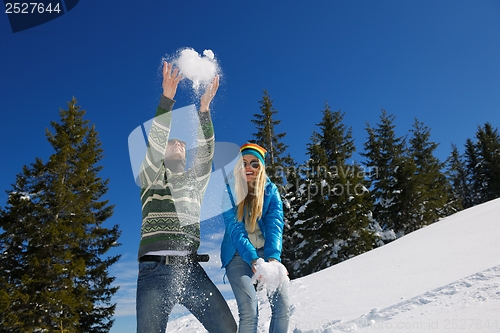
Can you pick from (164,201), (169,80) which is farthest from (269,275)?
(169,80)

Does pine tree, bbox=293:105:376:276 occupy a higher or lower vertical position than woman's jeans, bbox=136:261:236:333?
higher

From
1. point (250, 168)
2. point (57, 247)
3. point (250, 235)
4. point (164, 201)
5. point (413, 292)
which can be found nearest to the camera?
point (164, 201)

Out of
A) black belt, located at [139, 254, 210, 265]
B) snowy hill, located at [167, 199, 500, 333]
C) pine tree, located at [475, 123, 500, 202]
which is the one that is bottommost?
snowy hill, located at [167, 199, 500, 333]

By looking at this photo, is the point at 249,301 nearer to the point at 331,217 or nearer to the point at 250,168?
the point at 250,168

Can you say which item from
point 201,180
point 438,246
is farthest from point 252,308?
point 438,246

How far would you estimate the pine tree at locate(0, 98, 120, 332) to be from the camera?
12727 mm

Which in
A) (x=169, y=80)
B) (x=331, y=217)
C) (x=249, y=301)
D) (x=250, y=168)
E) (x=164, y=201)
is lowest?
(x=249, y=301)

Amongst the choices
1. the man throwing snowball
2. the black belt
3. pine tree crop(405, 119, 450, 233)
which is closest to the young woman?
the man throwing snowball

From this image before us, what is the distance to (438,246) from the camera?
6930 millimetres

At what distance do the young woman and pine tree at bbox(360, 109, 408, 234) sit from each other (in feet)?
70.5

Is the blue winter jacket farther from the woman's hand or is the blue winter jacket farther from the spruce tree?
the spruce tree

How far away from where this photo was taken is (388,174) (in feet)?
85.7

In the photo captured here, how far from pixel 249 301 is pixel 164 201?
1.07 meters

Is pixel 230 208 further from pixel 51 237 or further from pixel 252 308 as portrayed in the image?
pixel 51 237
